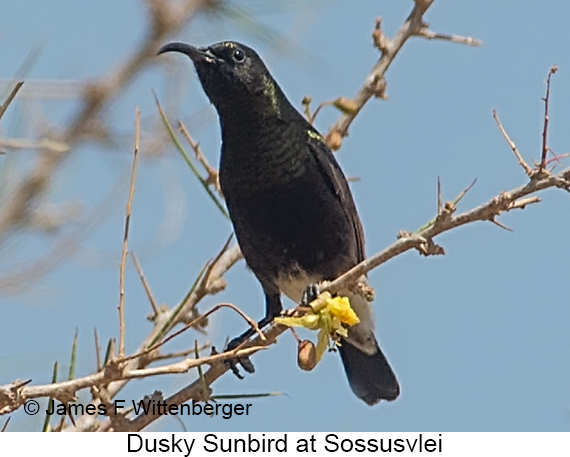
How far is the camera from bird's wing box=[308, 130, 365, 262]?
4262mm

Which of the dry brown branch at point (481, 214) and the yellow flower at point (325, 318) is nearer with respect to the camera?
the dry brown branch at point (481, 214)

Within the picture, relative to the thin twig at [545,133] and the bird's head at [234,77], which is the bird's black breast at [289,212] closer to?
the bird's head at [234,77]

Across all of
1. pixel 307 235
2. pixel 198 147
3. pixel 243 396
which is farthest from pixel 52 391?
pixel 307 235

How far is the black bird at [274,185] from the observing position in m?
4.11

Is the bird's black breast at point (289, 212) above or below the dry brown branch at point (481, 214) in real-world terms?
above

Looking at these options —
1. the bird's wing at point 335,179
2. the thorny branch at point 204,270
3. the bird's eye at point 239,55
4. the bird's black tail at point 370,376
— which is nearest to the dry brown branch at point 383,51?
the thorny branch at point 204,270

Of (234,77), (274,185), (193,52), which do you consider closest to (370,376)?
(274,185)

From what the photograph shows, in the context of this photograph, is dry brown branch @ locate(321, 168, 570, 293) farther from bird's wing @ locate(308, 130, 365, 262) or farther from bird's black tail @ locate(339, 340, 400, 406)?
bird's black tail @ locate(339, 340, 400, 406)

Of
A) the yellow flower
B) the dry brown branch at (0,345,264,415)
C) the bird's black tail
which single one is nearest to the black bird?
the bird's black tail

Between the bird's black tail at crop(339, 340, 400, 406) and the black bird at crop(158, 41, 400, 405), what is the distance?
1.81 feet

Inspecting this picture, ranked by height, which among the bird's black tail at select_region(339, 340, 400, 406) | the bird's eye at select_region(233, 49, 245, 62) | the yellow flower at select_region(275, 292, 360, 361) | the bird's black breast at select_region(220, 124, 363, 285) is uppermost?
the bird's eye at select_region(233, 49, 245, 62)

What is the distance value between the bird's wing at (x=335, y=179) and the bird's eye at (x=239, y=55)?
0.46 m

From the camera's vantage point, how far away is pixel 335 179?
4266 mm

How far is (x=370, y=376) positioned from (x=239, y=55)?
1.65 meters
